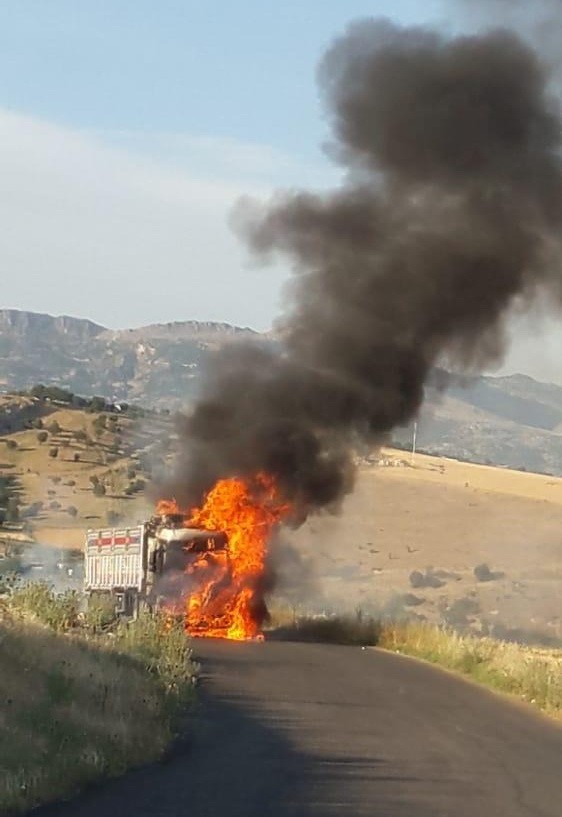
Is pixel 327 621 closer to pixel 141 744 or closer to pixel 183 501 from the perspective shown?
pixel 183 501

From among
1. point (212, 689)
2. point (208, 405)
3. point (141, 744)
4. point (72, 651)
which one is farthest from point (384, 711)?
point (208, 405)

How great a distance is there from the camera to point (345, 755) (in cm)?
1461

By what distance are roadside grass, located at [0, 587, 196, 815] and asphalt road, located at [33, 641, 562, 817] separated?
292 millimetres

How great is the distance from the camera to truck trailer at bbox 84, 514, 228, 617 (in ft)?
101

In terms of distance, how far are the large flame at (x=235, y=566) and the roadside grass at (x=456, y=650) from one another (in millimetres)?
1621

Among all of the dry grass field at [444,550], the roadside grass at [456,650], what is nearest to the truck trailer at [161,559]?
the roadside grass at [456,650]

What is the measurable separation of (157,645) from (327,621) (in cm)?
1269

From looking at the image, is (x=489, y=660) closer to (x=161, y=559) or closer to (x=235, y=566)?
(x=235, y=566)

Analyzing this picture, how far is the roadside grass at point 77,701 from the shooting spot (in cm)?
1184

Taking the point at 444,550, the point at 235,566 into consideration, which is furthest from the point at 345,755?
the point at 444,550

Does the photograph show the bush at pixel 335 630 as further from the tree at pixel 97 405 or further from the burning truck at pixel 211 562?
the tree at pixel 97 405

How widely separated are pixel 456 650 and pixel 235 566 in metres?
6.50

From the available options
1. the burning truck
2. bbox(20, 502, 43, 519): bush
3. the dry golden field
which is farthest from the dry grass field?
bbox(20, 502, 43, 519): bush

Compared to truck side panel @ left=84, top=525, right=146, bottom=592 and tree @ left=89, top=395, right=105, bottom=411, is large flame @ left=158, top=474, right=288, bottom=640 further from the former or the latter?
tree @ left=89, top=395, right=105, bottom=411
